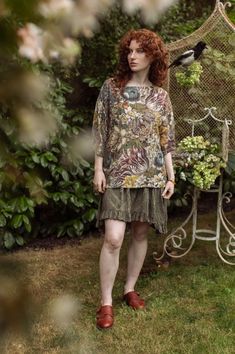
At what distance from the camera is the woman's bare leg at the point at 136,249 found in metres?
3.68

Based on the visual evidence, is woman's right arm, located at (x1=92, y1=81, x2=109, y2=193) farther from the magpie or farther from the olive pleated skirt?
the magpie

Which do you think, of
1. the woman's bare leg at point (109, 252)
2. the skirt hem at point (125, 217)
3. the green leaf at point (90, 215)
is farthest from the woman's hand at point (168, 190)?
the green leaf at point (90, 215)

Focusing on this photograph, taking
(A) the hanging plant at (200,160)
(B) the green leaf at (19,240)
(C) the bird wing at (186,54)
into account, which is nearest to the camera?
(C) the bird wing at (186,54)

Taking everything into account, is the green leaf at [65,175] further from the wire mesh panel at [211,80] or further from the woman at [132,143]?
the woman at [132,143]

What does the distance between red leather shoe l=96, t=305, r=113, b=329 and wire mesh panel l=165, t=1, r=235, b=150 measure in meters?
1.32

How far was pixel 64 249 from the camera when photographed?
5.10 metres

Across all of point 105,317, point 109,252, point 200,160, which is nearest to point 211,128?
point 200,160

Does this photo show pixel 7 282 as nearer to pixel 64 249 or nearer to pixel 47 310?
pixel 47 310

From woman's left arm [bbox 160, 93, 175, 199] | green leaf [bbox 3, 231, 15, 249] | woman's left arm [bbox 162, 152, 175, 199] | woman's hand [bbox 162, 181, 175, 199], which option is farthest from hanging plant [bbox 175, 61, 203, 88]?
green leaf [bbox 3, 231, 15, 249]

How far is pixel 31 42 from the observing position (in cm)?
76

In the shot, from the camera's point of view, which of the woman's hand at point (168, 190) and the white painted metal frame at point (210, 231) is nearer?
the woman's hand at point (168, 190)

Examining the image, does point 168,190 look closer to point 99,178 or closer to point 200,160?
point 99,178

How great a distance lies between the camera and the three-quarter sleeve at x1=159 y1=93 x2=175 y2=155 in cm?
350

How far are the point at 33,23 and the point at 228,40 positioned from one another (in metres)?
3.52
